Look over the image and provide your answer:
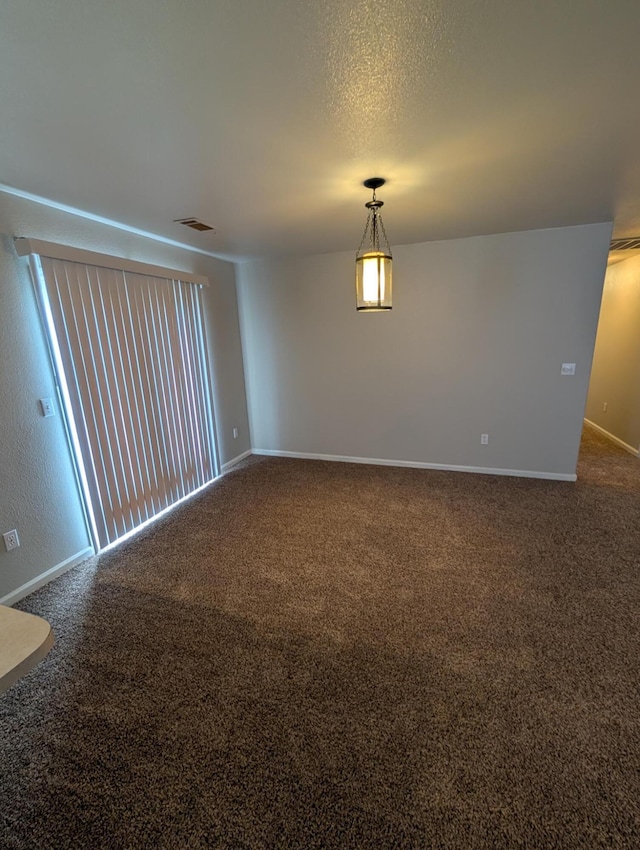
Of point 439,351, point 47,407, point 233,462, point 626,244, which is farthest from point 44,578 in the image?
point 626,244

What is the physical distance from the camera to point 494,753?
4.59 feet

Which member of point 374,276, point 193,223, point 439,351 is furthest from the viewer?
point 439,351

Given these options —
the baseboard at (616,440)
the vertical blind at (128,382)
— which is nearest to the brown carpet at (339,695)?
the vertical blind at (128,382)

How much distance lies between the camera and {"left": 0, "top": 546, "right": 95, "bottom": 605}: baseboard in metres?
2.28

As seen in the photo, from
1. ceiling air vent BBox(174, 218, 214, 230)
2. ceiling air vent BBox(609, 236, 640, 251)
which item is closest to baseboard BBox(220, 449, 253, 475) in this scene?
ceiling air vent BBox(174, 218, 214, 230)

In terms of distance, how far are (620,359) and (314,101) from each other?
5.24 m

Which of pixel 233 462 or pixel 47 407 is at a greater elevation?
pixel 47 407

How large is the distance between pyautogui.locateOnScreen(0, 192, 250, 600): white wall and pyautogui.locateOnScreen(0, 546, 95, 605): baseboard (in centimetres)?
2

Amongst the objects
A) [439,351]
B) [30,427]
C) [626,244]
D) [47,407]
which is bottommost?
[30,427]

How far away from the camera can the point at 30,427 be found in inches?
91.8

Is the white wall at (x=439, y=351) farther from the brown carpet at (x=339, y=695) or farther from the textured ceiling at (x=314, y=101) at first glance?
the brown carpet at (x=339, y=695)

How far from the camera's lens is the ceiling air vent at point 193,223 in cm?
275

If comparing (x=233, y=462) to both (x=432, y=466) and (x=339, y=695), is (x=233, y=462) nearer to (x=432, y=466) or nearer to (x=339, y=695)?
(x=432, y=466)

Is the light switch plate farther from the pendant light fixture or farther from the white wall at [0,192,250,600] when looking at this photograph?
the pendant light fixture
